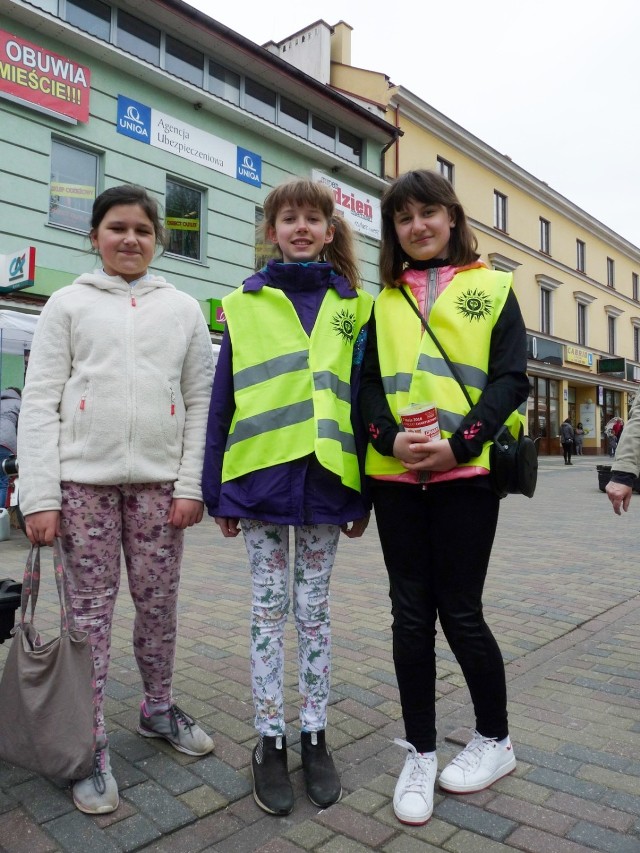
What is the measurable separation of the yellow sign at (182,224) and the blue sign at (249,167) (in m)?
1.46

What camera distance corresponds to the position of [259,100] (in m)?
15.2

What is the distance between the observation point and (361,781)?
2.44 m

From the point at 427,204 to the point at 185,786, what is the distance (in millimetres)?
2079

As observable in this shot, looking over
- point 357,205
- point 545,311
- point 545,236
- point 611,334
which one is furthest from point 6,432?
point 611,334

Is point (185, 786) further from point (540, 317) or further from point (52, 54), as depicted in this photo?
Result: point (540, 317)

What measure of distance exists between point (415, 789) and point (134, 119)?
13016 mm

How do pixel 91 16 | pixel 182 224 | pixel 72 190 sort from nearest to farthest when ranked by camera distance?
pixel 72 190 → pixel 91 16 → pixel 182 224

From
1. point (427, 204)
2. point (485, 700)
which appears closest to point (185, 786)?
point (485, 700)

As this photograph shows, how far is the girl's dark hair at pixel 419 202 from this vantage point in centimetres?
237

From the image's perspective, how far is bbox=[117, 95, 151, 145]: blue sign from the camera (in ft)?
Answer: 41.5

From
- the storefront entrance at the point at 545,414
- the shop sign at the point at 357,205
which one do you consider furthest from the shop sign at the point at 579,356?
the shop sign at the point at 357,205

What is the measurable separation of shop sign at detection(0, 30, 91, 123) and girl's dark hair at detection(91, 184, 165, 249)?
10281 millimetres

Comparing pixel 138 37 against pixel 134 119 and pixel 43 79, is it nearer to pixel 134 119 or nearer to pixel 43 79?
pixel 134 119

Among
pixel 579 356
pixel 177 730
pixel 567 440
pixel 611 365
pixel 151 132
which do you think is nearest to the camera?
pixel 177 730
